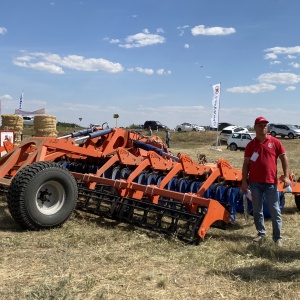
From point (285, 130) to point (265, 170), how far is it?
3656 centimetres

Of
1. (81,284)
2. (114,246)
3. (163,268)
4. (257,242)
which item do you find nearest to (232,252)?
(257,242)

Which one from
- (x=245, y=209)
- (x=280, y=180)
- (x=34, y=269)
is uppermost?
(x=280, y=180)

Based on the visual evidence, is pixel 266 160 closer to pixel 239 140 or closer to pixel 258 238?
pixel 258 238

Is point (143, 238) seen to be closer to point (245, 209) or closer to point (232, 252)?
point (232, 252)

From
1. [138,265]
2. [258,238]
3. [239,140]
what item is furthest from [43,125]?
[138,265]

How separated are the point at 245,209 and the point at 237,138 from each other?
26.6m

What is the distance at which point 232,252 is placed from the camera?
16.2 feet

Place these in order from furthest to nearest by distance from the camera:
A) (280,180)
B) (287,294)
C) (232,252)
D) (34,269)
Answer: (280,180), (232,252), (34,269), (287,294)

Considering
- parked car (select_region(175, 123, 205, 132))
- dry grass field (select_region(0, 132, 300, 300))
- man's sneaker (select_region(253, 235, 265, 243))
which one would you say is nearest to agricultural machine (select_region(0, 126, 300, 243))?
dry grass field (select_region(0, 132, 300, 300))

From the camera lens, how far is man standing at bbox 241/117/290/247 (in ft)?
17.6

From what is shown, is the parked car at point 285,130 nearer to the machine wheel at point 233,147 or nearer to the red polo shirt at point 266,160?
the machine wheel at point 233,147

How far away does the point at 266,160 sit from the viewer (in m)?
5.37

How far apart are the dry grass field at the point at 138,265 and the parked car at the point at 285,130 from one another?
35350 mm

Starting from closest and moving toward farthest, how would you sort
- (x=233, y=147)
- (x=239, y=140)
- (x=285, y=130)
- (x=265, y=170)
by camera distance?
(x=265, y=170), (x=239, y=140), (x=233, y=147), (x=285, y=130)
